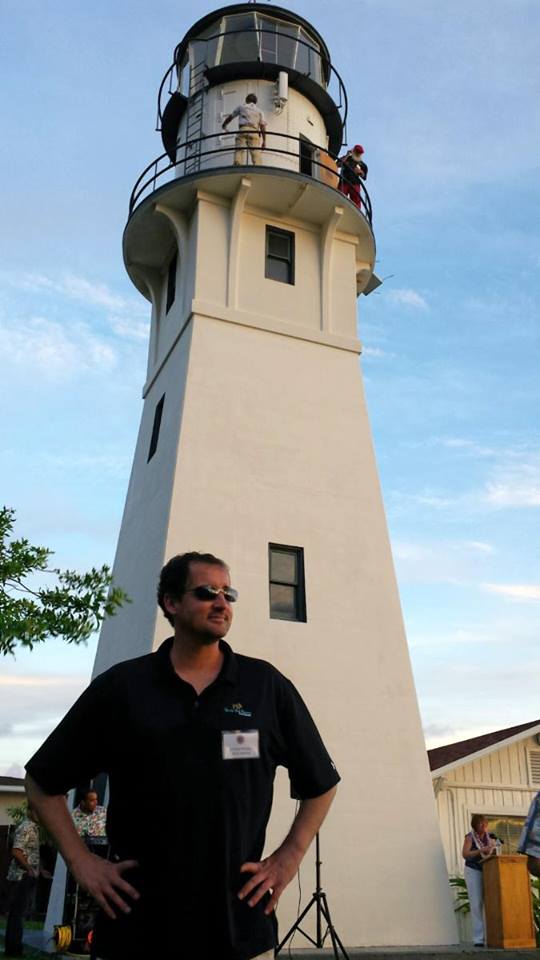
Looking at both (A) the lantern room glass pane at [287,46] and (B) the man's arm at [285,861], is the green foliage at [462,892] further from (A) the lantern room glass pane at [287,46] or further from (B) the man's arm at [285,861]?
(A) the lantern room glass pane at [287,46]

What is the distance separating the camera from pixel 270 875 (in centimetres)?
295

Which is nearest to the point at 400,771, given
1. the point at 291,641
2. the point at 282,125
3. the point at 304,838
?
the point at 291,641

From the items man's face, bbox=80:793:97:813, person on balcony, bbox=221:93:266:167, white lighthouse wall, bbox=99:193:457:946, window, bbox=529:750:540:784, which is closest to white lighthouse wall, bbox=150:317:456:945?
white lighthouse wall, bbox=99:193:457:946

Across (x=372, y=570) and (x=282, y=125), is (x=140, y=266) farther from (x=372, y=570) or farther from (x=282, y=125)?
(x=372, y=570)

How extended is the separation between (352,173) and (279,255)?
9.59 feet

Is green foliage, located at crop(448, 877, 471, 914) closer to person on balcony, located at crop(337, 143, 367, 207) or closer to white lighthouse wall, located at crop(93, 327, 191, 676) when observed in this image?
white lighthouse wall, located at crop(93, 327, 191, 676)

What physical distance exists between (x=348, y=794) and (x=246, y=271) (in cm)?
947

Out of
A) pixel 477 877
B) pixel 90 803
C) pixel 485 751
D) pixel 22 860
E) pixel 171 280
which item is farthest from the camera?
pixel 171 280

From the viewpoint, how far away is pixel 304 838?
313 cm

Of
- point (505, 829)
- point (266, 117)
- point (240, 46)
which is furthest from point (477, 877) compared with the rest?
point (240, 46)

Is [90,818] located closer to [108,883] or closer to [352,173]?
[108,883]

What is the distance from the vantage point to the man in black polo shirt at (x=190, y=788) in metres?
2.83

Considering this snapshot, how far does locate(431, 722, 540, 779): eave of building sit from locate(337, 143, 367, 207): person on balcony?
11.0 metres

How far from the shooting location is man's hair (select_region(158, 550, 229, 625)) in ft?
11.3
